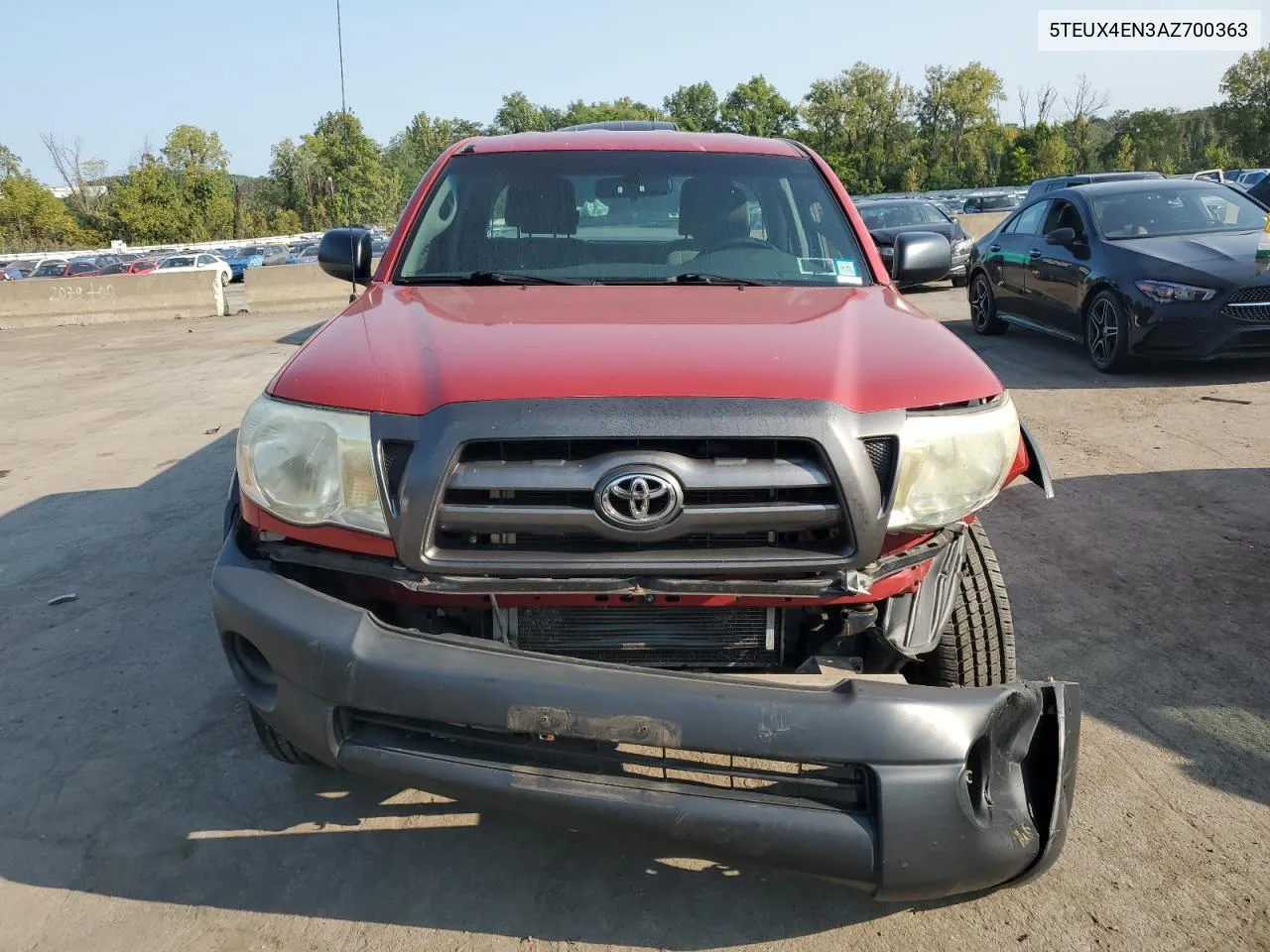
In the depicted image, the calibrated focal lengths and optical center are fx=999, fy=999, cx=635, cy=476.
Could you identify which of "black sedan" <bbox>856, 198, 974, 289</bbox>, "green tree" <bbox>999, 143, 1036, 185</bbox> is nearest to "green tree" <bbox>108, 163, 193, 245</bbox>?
"green tree" <bbox>999, 143, 1036, 185</bbox>

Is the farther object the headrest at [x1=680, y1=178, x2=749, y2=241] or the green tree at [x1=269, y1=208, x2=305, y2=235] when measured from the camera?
the green tree at [x1=269, y1=208, x2=305, y2=235]

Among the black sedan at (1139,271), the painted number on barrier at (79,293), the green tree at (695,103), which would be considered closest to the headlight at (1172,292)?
the black sedan at (1139,271)

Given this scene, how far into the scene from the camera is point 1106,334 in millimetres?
8328

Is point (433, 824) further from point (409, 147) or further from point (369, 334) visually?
point (409, 147)

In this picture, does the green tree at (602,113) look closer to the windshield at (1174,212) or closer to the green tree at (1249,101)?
the green tree at (1249,101)

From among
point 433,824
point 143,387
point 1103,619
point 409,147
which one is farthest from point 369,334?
point 409,147

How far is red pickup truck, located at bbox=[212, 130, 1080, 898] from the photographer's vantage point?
1989mm

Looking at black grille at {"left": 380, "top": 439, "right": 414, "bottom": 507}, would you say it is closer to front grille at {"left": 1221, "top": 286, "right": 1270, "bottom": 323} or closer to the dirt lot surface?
the dirt lot surface

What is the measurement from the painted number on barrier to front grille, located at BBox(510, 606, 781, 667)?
1852 centimetres

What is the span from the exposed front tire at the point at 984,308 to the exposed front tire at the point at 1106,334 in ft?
6.33

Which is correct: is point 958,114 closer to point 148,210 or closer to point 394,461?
point 148,210

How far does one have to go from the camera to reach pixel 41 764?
122 inches

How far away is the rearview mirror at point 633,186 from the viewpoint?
143 inches

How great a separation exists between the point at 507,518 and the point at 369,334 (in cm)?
83
